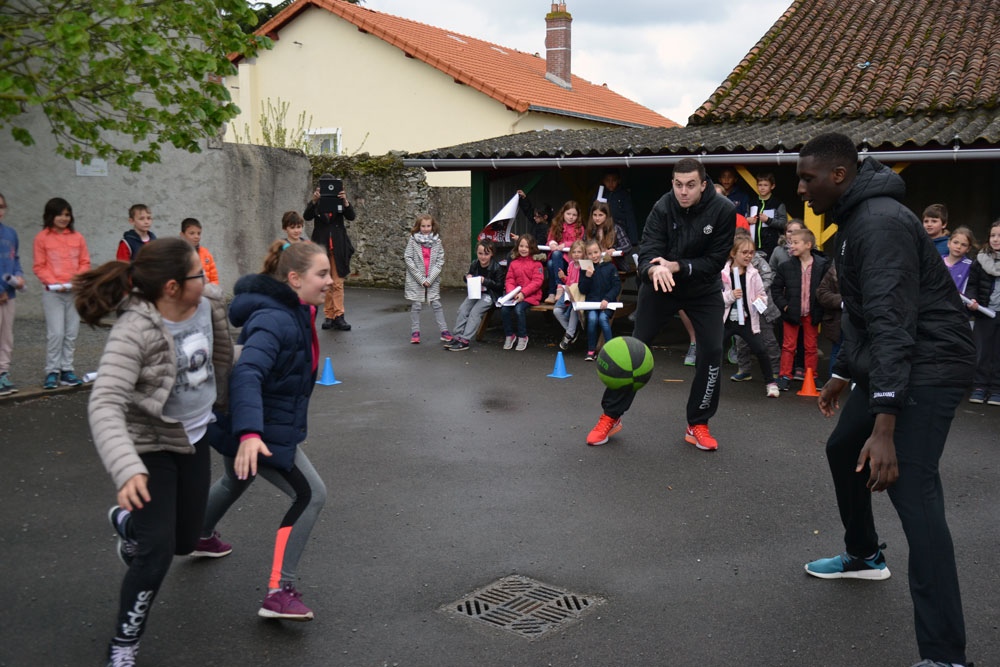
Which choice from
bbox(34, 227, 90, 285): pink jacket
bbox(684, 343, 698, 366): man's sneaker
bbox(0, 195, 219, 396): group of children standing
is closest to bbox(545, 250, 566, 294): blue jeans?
bbox(684, 343, 698, 366): man's sneaker

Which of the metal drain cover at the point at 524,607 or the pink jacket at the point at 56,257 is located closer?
the metal drain cover at the point at 524,607

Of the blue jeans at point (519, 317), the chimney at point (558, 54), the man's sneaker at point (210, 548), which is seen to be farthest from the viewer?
the chimney at point (558, 54)

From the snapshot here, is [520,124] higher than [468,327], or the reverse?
[520,124]

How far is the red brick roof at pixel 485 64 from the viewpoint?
26.4 meters

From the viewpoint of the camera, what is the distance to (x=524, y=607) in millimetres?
4539

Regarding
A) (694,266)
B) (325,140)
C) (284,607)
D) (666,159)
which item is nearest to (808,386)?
(694,266)

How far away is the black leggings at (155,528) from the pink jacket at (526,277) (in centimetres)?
902

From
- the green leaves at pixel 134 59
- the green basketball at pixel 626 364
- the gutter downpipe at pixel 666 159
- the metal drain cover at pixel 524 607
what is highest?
the green leaves at pixel 134 59

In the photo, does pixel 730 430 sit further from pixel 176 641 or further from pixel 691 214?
pixel 176 641

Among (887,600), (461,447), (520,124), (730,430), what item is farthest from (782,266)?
(520,124)

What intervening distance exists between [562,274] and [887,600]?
8.54 m

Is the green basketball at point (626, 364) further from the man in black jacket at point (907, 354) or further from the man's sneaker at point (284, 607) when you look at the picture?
the man's sneaker at point (284, 607)

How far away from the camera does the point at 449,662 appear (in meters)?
4.00

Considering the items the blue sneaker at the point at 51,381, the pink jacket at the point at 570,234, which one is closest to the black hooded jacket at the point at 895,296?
the blue sneaker at the point at 51,381
